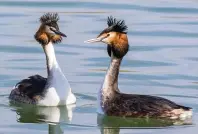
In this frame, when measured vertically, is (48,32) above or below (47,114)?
above

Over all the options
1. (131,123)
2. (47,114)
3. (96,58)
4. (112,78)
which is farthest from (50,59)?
(96,58)

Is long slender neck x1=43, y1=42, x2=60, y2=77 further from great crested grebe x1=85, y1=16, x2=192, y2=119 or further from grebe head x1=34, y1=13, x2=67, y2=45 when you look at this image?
great crested grebe x1=85, y1=16, x2=192, y2=119

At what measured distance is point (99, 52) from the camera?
1905 centimetres

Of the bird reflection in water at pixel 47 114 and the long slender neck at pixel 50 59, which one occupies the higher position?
the long slender neck at pixel 50 59

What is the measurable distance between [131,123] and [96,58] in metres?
4.42

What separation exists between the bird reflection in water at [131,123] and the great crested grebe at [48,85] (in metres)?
1.15

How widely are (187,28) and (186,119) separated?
7.19m

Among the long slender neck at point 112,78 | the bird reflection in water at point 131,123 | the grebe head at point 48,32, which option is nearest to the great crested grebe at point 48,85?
the grebe head at point 48,32

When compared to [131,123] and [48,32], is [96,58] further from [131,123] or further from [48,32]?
[131,123]

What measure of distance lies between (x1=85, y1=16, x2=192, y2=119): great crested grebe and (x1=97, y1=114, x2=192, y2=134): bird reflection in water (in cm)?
7

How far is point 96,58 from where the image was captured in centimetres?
1847

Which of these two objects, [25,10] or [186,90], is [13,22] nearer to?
[25,10]

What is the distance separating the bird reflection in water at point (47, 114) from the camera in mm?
14165

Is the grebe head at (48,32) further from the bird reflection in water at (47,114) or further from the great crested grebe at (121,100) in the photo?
the great crested grebe at (121,100)
